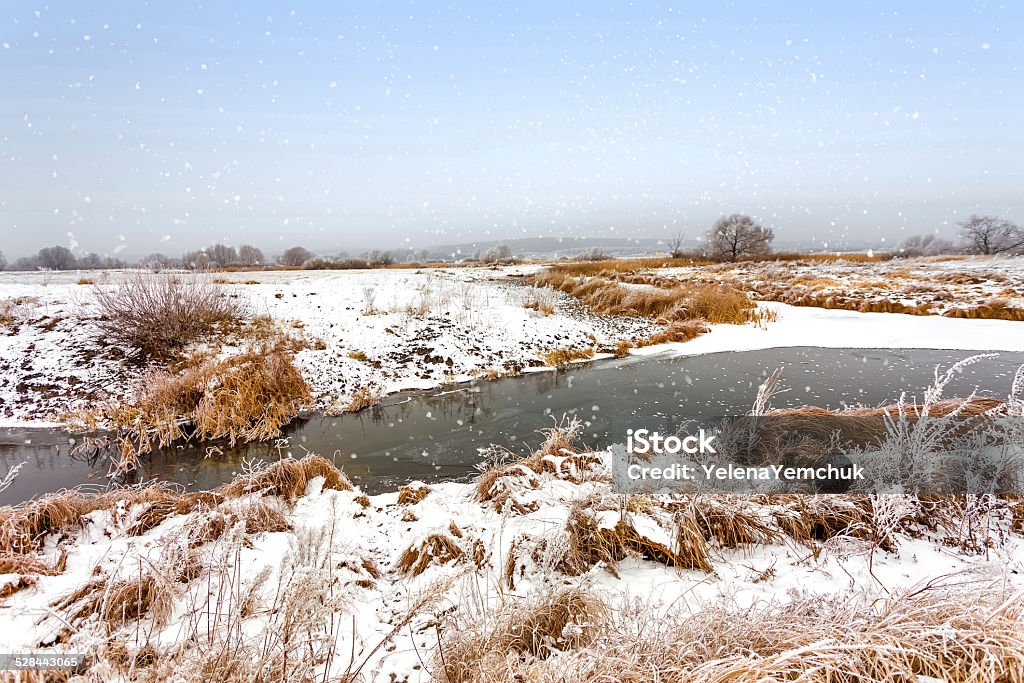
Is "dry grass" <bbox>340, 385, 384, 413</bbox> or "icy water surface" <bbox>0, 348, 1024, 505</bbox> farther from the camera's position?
"dry grass" <bbox>340, 385, 384, 413</bbox>

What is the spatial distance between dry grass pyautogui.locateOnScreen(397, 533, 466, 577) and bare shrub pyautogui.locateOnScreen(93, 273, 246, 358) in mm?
8445

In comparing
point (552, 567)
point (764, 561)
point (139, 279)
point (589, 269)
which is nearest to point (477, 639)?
point (552, 567)

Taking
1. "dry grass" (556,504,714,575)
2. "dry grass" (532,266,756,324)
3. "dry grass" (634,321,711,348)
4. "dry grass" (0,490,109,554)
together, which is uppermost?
"dry grass" (532,266,756,324)

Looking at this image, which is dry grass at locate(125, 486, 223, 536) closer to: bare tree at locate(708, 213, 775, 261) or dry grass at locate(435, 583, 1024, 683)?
dry grass at locate(435, 583, 1024, 683)

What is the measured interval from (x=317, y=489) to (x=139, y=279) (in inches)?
306

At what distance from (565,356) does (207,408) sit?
303 inches

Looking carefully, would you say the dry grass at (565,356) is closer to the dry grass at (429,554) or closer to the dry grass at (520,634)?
the dry grass at (429,554)

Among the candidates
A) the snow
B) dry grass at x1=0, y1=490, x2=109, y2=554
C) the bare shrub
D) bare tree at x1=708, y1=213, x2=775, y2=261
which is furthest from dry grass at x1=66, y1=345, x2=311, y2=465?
bare tree at x1=708, y1=213, x2=775, y2=261

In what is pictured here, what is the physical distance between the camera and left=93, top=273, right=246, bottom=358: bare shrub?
358 inches

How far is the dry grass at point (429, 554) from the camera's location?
11.7 feet

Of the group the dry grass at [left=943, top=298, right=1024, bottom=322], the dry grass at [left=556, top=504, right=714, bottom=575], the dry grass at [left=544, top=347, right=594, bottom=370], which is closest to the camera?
the dry grass at [left=556, top=504, right=714, bottom=575]

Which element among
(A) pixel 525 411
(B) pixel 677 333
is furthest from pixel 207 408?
(B) pixel 677 333

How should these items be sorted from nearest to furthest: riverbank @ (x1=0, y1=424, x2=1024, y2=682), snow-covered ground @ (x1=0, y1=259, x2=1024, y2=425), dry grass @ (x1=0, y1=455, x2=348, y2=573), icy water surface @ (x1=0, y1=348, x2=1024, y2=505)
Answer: riverbank @ (x1=0, y1=424, x2=1024, y2=682) → dry grass @ (x1=0, y1=455, x2=348, y2=573) → icy water surface @ (x1=0, y1=348, x2=1024, y2=505) → snow-covered ground @ (x1=0, y1=259, x2=1024, y2=425)

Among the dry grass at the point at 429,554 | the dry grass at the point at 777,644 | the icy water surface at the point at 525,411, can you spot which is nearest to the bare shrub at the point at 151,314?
the icy water surface at the point at 525,411
